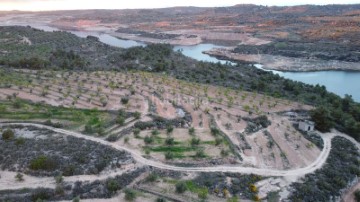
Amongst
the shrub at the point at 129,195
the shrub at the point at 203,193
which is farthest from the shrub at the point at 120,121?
the shrub at the point at 203,193

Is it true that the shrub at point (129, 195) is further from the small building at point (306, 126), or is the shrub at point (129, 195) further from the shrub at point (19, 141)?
the small building at point (306, 126)

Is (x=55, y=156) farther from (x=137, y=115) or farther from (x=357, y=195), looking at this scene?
(x=357, y=195)

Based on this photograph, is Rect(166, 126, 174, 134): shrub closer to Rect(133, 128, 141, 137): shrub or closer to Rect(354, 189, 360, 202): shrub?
Rect(133, 128, 141, 137): shrub

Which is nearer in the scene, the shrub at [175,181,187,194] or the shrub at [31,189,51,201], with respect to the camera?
the shrub at [31,189,51,201]

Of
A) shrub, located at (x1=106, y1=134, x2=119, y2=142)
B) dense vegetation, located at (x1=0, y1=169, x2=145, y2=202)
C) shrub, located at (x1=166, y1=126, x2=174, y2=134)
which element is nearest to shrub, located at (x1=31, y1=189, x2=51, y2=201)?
dense vegetation, located at (x1=0, y1=169, x2=145, y2=202)

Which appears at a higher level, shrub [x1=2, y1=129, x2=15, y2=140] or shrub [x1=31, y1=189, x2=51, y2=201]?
shrub [x1=2, y1=129, x2=15, y2=140]

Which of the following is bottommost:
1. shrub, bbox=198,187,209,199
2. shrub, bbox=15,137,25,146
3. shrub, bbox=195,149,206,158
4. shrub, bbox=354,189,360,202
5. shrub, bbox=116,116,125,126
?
shrub, bbox=354,189,360,202

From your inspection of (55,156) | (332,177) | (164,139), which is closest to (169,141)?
(164,139)
